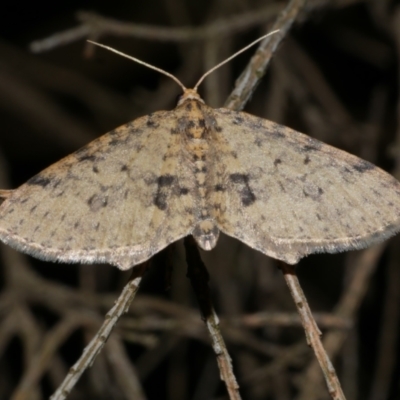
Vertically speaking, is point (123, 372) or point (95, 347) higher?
point (123, 372)

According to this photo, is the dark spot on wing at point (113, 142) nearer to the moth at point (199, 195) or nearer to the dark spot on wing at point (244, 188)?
the moth at point (199, 195)

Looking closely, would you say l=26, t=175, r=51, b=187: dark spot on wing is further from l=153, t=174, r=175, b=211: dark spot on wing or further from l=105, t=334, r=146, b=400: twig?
l=105, t=334, r=146, b=400: twig

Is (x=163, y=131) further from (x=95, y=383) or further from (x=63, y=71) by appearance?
(x=63, y=71)

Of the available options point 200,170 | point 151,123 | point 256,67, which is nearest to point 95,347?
point 200,170

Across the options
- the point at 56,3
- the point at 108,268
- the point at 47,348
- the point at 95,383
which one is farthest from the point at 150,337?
the point at 56,3

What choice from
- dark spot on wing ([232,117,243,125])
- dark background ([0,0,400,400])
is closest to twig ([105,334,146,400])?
dark background ([0,0,400,400])

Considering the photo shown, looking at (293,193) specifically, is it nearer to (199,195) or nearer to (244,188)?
(244,188)
